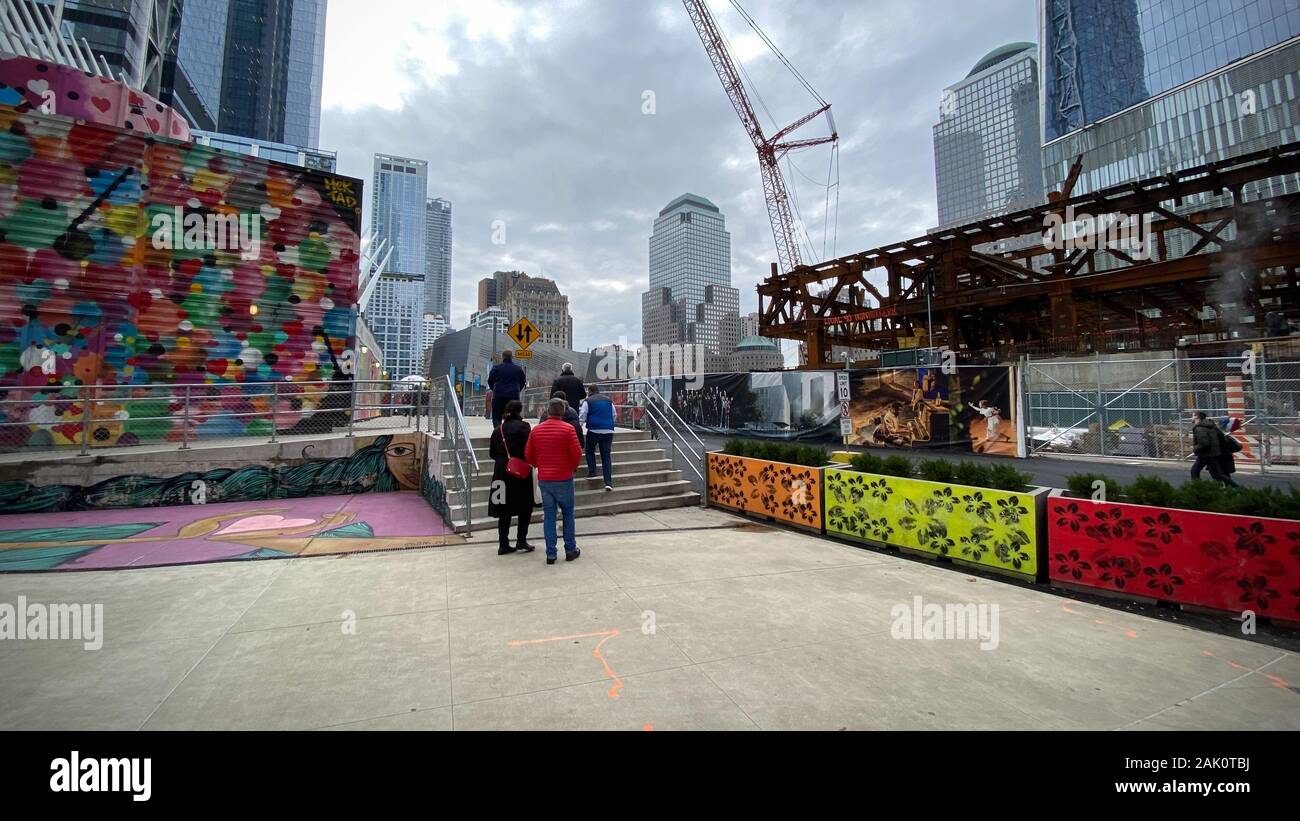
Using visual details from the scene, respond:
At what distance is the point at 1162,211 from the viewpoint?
14891 mm

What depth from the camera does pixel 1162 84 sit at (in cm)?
7294

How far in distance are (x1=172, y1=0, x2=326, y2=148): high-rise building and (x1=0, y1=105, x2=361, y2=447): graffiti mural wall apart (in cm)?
11697

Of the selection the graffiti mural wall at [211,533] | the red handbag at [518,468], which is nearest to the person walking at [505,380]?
the graffiti mural wall at [211,533]

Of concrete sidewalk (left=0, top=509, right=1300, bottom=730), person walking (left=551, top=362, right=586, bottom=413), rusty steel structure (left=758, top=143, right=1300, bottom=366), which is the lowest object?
concrete sidewalk (left=0, top=509, right=1300, bottom=730)

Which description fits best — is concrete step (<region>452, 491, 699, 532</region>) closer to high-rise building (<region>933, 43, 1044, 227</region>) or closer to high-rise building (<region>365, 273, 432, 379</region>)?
high-rise building (<region>365, 273, 432, 379</region>)

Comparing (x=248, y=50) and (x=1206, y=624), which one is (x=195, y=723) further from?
(x=248, y=50)

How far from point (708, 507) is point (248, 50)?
170470 mm

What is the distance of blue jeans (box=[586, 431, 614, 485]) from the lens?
8.78m

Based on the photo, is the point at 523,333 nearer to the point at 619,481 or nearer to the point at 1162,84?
the point at 619,481

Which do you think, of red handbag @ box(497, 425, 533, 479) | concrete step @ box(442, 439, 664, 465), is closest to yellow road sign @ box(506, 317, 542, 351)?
concrete step @ box(442, 439, 664, 465)

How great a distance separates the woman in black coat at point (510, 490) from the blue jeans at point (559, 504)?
40 centimetres

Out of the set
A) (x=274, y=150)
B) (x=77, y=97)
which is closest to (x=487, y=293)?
(x=274, y=150)

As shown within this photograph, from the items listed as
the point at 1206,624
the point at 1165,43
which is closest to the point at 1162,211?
the point at 1206,624
